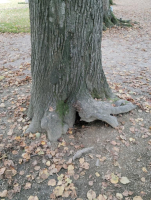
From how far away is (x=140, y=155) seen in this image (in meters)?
2.85

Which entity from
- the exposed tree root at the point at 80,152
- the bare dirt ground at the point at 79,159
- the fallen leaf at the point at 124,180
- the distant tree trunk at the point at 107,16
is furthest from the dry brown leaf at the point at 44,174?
the distant tree trunk at the point at 107,16

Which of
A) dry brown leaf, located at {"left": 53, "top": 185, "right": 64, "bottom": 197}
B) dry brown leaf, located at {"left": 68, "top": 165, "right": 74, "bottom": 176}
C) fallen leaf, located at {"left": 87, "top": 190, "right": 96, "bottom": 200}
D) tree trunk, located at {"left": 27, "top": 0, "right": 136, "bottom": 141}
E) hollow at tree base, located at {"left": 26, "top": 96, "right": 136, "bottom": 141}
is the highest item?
tree trunk, located at {"left": 27, "top": 0, "right": 136, "bottom": 141}

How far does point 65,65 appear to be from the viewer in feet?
9.02

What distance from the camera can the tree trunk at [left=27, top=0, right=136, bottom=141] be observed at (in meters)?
2.43

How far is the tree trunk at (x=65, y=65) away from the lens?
243cm

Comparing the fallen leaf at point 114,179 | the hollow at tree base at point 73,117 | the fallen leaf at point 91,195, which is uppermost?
the hollow at tree base at point 73,117

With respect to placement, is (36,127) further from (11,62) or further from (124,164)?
(11,62)

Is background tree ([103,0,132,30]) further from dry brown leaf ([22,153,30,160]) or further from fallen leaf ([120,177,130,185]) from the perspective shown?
fallen leaf ([120,177,130,185])

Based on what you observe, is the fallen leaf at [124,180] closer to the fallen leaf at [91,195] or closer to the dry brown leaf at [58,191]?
the fallen leaf at [91,195]

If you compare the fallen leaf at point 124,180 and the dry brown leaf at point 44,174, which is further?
the dry brown leaf at point 44,174

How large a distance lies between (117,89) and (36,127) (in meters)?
2.26

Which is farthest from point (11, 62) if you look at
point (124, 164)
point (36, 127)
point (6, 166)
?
point (124, 164)

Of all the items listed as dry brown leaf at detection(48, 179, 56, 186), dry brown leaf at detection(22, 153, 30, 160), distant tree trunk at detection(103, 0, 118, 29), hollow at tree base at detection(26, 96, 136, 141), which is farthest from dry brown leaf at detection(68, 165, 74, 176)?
distant tree trunk at detection(103, 0, 118, 29)

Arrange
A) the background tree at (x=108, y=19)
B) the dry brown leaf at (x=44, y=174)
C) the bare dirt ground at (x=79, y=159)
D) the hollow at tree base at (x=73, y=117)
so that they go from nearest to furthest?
the bare dirt ground at (x=79, y=159) < the dry brown leaf at (x=44, y=174) < the hollow at tree base at (x=73, y=117) < the background tree at (x=108, y=19)
